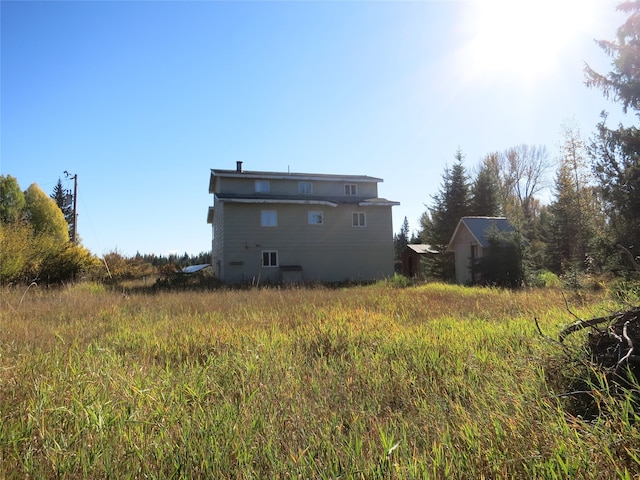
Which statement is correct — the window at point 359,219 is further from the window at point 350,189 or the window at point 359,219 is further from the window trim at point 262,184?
the window trim at point 262,184

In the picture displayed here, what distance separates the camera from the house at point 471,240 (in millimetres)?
20980

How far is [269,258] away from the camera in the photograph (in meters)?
25.2

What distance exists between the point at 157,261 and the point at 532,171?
186ft

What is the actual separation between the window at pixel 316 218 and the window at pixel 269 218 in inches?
101

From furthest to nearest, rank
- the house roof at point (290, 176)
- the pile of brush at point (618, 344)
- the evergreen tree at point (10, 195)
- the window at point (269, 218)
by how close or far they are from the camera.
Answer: the evergreen tree at point (10, 195), the house roof at point (290, 176), the window at point (269, 218), the pile of brush at point (618, 344)

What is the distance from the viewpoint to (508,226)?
2180 centimetres


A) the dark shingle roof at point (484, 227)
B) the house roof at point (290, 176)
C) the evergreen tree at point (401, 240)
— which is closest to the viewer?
the dark shingle roof at point (484, 227)

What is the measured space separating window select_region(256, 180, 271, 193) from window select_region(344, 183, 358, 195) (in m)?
6.15

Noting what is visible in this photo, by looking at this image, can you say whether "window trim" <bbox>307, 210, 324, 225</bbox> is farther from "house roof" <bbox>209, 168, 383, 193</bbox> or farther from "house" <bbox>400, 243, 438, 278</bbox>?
"house" <bbox>400, 243, 438, 278</bbox>

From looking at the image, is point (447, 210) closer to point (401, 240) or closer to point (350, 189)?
point (350, 189)

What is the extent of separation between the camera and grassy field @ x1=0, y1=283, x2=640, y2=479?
1999 millimetres

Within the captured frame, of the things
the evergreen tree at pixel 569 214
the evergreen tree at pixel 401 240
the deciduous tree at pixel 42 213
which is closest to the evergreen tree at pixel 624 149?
the evergreen tree at pixel 569 214

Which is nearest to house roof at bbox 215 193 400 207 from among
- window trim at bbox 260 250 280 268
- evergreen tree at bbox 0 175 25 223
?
window trim at bbox 260 250 280 268

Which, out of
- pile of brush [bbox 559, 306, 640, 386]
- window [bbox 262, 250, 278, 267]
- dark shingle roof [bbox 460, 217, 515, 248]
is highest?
dark shingle roof [bbox 460, 217, 515, 248]
